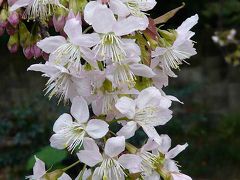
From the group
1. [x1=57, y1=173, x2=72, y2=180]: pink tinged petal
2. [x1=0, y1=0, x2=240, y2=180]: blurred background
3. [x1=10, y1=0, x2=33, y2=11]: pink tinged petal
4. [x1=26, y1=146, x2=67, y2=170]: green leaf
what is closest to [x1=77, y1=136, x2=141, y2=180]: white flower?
[x1=57, y1=173, x2=72, y2=180]: pink tinged petal

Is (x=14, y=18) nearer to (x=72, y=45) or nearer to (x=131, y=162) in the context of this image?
(x=72, y=45)

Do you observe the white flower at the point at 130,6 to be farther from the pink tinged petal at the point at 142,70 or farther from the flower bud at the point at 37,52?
the flower bud at the point at 37,52

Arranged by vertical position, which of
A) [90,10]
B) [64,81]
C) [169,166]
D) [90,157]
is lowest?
[169,166]

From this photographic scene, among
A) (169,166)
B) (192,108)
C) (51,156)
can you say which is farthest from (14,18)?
(192,108)


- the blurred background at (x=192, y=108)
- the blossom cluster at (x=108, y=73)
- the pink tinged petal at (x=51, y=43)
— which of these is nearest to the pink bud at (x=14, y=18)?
the blossom cluster at (x=108, y=73)

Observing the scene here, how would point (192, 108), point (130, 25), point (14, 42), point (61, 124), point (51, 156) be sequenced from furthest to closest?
point (192, 108), point (51, 156), point (14, 42), point (61, 124), point (130, 25)

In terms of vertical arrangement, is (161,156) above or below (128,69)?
below
